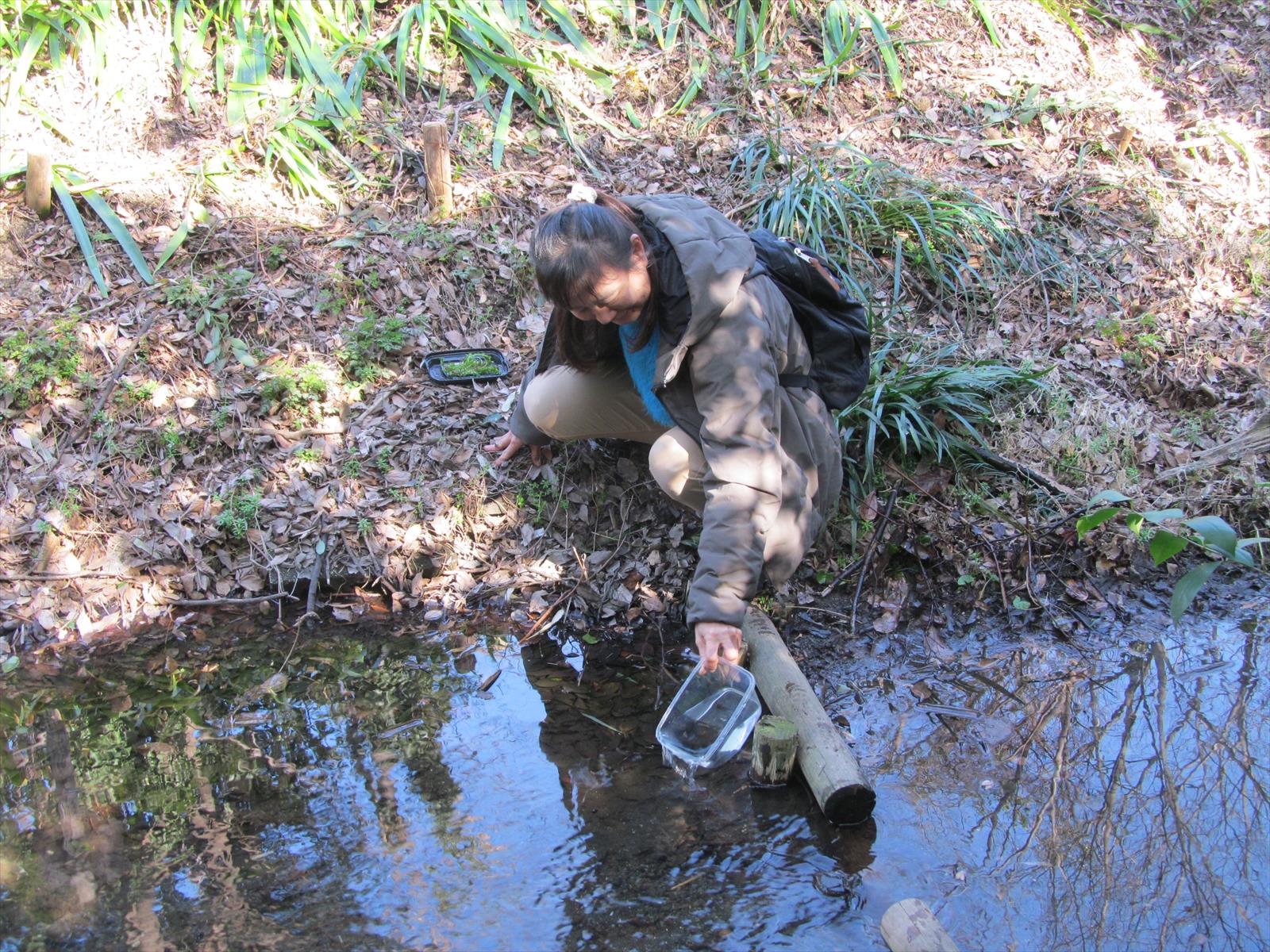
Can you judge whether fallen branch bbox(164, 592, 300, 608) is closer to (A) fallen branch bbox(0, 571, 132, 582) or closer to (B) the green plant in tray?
(A) fallen branch bbox(0, 571, 132, 582)

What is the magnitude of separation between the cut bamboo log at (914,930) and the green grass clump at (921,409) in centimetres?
200

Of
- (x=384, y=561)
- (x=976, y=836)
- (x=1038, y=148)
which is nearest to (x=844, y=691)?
(x=976, y=836)

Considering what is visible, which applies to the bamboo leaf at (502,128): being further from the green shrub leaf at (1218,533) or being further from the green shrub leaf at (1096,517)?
the green shrub leaf at (1218,533)

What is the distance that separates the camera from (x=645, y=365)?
333 cm

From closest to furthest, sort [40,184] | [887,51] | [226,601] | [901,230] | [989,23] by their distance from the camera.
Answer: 1. [226,601]
2. [40,184]
3. [901,230]
4. [887,51]
5. [989,23]

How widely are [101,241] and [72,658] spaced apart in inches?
88.5

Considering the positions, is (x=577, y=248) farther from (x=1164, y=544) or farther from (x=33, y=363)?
(x=33, y=363)

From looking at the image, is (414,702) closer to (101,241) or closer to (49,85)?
(101,241)

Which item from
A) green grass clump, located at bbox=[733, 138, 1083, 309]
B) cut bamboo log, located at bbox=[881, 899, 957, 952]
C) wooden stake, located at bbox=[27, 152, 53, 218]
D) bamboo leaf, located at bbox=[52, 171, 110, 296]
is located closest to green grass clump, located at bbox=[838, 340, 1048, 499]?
green grass clump, located at bbox=[733, 138, 1083, 309]

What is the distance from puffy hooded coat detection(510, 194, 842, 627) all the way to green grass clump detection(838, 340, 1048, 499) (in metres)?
0.96

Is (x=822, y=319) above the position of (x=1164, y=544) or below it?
above

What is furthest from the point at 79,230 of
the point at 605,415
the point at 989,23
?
the point at 989,23

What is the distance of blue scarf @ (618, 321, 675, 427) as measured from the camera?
3184 millimetres

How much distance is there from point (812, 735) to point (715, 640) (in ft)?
1.57
